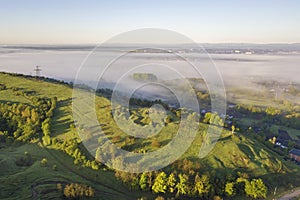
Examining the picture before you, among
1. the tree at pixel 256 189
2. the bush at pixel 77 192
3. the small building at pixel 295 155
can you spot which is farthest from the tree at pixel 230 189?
the small building at pixel 295 155

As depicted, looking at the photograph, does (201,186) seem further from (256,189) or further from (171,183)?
(256,189)

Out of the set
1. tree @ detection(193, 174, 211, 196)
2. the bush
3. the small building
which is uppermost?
the bush

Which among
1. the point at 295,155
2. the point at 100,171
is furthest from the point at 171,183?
the point at 295,155

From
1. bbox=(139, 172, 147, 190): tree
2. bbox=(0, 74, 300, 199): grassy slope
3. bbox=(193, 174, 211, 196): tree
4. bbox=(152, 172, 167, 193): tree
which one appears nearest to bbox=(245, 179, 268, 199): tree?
bbox=(0, 74, 300, 199): grassy slope

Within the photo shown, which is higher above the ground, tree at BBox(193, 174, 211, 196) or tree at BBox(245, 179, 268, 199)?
tree at BBox(193, 174, 211, 196)

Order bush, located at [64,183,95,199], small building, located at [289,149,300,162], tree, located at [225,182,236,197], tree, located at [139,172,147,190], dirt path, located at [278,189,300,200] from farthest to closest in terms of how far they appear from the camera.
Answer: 1. small building, located at [289,149,300,162]
2. dirt path, located at [278,189,300,200]
3. tree, located at [225,182,236,197]
4. tree, located at [139,172,147,190]
5. bush, located at [64,183,95,199]

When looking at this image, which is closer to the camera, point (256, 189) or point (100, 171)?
point (256, 189)

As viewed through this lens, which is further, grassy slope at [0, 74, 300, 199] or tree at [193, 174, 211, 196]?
tree at [193, 174, 211, 196]

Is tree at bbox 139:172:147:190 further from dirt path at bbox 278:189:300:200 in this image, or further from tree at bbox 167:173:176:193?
dirt path at bbox 278:189:300:200
